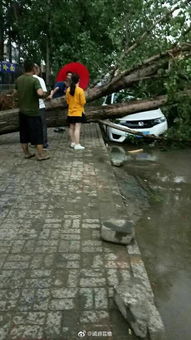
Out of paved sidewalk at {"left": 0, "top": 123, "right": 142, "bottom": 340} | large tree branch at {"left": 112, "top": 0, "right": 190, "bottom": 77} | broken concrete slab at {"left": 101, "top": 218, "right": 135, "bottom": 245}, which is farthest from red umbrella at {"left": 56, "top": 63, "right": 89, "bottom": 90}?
broken concrete slab at {"left": 101, "top": 218, "right": 135, "bottom": 245}

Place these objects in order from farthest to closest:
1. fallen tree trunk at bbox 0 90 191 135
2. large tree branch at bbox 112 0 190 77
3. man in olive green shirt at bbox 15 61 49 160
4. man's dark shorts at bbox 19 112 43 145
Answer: fallen tree trunk at bbox 0 90 191 135
large tree branch at bbox 112 0 190 77
man's dark shorts at bbox 19 112 43 145
man in olive green shirt at bbox 15 61 49 160

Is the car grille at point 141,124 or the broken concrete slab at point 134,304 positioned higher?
the car grille at point 141,124

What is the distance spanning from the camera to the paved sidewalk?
8.75 feet

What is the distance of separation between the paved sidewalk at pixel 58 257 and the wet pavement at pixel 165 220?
1.47ft

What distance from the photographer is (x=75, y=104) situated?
8195 millimetres

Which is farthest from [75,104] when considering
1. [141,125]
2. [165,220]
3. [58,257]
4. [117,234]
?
[58,257]

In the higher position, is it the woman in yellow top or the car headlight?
the woman in yellow top

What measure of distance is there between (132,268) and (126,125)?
7.53 m

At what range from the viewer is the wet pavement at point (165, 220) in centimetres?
330

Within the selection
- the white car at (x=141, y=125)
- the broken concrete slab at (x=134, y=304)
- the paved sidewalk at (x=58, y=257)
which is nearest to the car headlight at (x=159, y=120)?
the white car at (x=141, y=125)

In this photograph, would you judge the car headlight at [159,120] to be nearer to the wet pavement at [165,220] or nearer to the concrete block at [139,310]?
the wet pavement at [165,220]

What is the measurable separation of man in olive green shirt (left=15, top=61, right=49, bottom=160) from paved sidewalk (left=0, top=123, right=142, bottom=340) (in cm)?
83

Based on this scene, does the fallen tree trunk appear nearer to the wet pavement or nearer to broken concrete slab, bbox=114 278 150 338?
the wet pavement

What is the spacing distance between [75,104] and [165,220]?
13.2 feet
